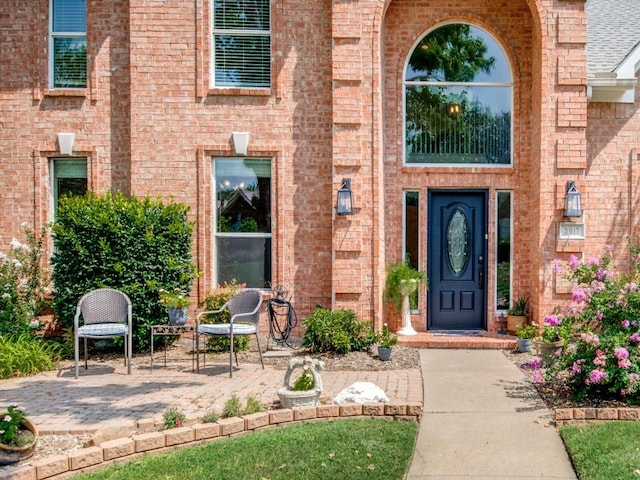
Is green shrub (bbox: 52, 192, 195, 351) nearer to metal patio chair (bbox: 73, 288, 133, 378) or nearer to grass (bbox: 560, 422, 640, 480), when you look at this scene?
metal patio chair (bbox: 73, 288, 133, 378)

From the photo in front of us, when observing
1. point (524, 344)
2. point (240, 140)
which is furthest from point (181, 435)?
point (524, 344)

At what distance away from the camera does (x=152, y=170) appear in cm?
899

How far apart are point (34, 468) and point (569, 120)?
8.13 m

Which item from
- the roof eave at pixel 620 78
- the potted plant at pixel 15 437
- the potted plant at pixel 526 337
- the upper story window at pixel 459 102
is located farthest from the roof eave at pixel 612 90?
the potted plant at pixel 15 437

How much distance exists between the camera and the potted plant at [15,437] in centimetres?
415

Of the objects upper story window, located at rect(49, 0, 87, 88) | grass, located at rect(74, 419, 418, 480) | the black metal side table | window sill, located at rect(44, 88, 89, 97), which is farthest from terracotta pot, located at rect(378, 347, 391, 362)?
upper story window, located at rect(49, 0, 87, 88)

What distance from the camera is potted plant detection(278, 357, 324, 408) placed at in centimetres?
518

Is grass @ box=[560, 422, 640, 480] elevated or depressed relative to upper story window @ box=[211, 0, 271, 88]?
depressed

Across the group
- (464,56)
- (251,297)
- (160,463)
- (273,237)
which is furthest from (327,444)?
(464,56)

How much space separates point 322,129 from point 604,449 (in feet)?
20.0

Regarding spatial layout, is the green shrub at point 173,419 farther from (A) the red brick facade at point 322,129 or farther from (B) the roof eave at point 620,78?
(B) the roof eave at point 620,78

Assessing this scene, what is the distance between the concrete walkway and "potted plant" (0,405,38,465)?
294cm

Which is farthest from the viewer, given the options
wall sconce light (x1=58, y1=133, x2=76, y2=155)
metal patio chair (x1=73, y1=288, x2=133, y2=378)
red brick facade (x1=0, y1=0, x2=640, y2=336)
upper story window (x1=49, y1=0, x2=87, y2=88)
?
upper story window (x1=49, y1=0, x2=87, y2=88)

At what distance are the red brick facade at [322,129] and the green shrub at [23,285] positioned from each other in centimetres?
53
